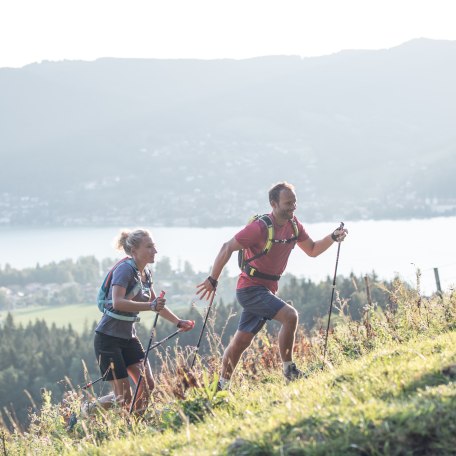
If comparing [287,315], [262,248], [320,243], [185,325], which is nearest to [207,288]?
[185,325]

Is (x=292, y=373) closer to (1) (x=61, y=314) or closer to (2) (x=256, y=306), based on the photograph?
(2) (x=256, y=306)

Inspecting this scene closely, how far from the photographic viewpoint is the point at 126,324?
254 inches

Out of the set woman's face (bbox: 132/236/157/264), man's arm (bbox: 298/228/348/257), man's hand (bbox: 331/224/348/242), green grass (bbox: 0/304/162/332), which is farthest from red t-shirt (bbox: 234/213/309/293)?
green grass (bbox: 0/304/162/332)

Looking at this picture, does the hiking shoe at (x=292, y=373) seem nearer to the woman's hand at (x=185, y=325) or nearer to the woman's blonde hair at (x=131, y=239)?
the woman's hand at (x=185, y=325)

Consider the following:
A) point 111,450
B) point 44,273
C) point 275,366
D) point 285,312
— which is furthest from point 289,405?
point 44,273

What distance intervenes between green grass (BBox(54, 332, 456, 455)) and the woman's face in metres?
1.62

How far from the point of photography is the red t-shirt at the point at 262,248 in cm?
647

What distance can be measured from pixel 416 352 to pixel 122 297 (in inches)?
93.7

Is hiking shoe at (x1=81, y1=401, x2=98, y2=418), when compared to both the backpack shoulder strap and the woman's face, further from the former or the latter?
the backpack shoulder strap

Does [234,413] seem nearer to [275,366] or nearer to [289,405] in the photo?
[289,405]

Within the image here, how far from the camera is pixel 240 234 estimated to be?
21.0 ft

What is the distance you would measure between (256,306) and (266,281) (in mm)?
251

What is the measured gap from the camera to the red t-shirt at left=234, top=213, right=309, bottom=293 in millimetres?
6469

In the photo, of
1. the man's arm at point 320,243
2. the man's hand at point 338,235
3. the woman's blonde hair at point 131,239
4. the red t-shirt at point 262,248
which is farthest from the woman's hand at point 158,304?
the man's hand at point 338,235
